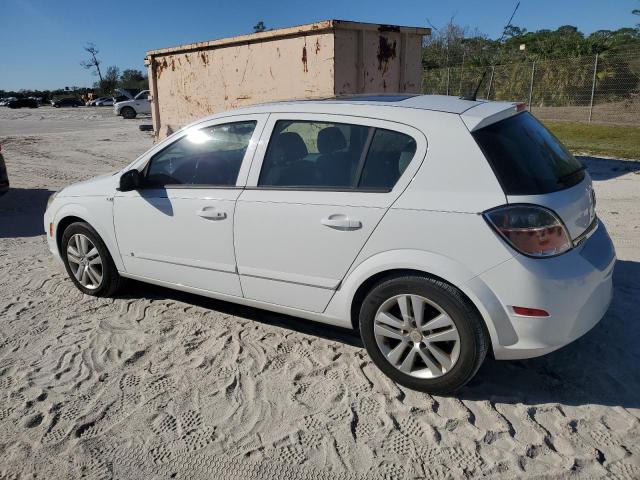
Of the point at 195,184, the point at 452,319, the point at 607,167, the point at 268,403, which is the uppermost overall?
the point at 195,184

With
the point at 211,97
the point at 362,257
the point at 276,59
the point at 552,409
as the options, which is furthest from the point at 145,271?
the point at 211,97

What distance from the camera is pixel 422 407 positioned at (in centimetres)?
316

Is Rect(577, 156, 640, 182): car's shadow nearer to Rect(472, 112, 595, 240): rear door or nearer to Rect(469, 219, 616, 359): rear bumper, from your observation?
Rect(472, 112, 595, 240): rear door

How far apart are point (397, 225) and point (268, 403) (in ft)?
4.19

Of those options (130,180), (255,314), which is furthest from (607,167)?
(130,180)

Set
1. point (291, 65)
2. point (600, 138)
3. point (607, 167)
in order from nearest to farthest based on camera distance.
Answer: point (291, 65)
point (607, 167)
point (600, 138)

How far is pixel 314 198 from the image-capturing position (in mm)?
3420

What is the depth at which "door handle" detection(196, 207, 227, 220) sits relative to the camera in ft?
12.4

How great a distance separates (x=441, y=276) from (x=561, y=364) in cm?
121

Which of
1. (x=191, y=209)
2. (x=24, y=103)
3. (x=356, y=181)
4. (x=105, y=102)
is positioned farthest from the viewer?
(x=24, y=103)

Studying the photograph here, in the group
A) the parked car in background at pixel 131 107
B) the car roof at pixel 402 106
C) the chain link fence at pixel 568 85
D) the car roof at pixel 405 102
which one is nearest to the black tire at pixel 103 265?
the car roof at pixel 402 106

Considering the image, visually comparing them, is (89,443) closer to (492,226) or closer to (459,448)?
(459,448)

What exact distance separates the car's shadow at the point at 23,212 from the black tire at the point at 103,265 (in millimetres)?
2634

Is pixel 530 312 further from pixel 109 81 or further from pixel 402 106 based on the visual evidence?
pixel 109 81
